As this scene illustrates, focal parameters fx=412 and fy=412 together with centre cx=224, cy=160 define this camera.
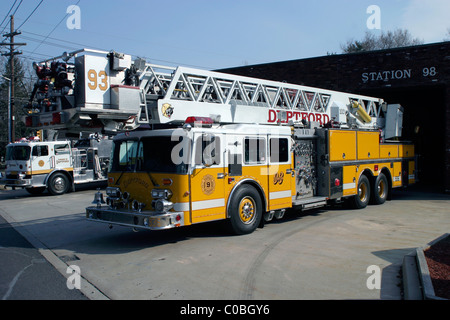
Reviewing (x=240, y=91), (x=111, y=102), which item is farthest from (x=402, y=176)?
(x=111, y=102)

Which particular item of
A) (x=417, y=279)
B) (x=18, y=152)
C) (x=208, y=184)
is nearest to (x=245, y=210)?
(x=208, y=184)

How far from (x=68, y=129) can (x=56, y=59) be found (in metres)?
1.32

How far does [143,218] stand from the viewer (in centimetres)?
704

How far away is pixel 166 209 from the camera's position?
23.3 feet

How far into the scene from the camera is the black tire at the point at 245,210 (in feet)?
26.7

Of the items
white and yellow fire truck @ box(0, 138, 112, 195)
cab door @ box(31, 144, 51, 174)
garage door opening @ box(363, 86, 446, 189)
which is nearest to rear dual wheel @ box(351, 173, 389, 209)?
garage door opening @ box(363, 86, 446, 189)

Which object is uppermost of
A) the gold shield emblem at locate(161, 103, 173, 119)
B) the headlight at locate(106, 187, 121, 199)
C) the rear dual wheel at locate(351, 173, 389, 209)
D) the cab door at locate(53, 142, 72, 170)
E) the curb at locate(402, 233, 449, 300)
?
the gold shield emblem at locate(161, 103, 173, 119)

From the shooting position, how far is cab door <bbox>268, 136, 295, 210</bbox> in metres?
9.09

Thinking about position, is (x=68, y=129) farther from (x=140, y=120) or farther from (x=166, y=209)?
(x=166, y=209)

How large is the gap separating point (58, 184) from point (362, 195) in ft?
42.0

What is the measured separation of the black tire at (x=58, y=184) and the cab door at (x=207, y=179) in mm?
12362

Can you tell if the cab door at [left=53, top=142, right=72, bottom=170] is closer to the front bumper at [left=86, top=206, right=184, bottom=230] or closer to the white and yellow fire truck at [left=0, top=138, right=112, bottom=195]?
Answer: the white and yellow fire truck at [left=0, top=138, right=112, bottom=195]

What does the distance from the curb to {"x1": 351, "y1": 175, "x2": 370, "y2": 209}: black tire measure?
573cm

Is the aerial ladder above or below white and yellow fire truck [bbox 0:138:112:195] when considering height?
above
